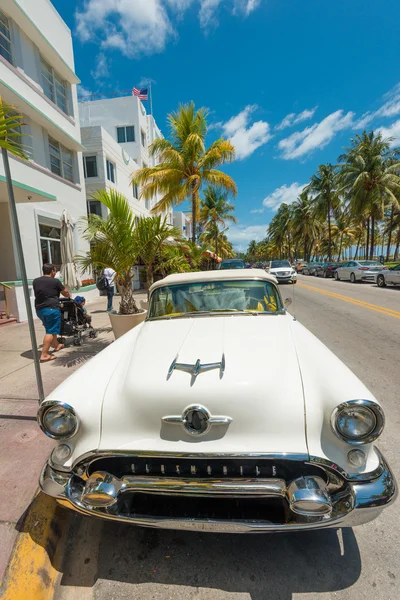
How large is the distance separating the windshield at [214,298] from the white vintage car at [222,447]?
1.16 metres

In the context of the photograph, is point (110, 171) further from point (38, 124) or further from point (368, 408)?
point (368, 408)

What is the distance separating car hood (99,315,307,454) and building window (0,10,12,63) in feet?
43.5

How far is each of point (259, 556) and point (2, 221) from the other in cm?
1229

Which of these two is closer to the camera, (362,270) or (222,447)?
(222,447)

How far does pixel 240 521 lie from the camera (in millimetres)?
1507

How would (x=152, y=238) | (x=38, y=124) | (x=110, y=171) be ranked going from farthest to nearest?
A: (x=110, y=171) < (x=38, y=124) < (x=152, y=238)

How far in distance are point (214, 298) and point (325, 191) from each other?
3918cm

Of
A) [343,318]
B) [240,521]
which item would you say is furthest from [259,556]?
[343,318]

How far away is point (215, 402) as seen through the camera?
5.49 feet

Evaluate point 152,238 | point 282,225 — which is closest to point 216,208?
point 152,238

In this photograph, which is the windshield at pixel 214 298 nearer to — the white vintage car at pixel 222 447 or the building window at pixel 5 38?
the white vintage car at pixel 222 447

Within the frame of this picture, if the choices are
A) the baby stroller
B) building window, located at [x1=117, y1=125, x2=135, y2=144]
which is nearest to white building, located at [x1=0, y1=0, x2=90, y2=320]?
the baby stroller

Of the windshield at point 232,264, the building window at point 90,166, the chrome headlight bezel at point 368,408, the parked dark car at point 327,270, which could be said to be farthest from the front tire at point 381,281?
the building window at point 90,166

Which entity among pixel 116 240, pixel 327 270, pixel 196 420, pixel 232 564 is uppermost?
pixel 116 240
